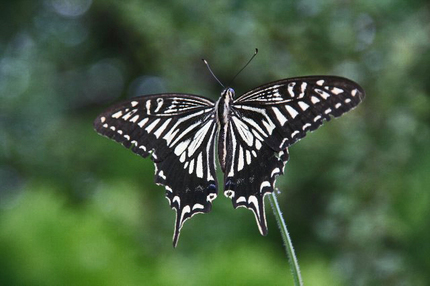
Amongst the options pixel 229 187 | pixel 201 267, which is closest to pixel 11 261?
pixel 201 267

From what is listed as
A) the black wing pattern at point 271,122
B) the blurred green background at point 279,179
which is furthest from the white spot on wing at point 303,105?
the blurred green background at point 279,179

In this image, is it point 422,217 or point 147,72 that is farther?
point 147,72

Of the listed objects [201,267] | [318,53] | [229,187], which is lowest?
[229,187]

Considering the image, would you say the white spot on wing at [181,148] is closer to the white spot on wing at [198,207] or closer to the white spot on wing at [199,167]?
the white spot on wing at [199,167]

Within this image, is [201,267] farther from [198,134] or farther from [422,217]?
[198,134]

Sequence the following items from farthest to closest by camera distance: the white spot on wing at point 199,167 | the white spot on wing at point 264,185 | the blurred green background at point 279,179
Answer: the blurred green background at point 279,179, the white spot on wing at point 199,167, the white spot on wing at point 264,185

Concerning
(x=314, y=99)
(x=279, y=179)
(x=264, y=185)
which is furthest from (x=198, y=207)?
(x=279, y=179)

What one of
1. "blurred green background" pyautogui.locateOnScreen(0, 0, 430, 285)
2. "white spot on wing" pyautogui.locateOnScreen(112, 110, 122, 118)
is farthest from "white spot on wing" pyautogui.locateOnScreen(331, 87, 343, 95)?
"blurred green background" pyautogui.locateOnScreen(0, 0, 430, 285)
